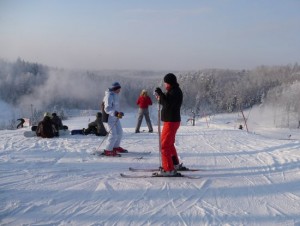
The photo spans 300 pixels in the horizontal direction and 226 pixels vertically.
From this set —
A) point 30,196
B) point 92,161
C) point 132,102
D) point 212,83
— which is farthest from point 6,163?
point 212,83

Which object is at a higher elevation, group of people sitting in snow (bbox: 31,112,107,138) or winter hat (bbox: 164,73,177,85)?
winter hat (bbox: 164,73,177,85)

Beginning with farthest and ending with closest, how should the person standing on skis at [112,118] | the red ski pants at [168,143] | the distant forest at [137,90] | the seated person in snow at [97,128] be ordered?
the distant forest at [137,90] < the seated person in snow at [97,128] < the person standing on skis at [112,118] < the red ski pants at [168,143]

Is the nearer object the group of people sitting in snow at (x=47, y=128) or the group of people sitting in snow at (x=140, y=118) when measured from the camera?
the group of people sitting in snow at (x=140, y=118)

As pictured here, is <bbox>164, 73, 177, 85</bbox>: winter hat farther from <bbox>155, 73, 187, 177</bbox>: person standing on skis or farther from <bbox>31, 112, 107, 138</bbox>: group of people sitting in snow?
<bbox>31, 112, 107, 138</bbox>: group of people sitting in snow

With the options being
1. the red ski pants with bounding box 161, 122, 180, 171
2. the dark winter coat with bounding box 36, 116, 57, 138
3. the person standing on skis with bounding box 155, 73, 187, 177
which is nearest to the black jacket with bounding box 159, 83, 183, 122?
the person standing on skis with bounding box 155, 73, 187, 177

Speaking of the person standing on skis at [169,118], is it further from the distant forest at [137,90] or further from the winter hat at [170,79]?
the distant forest at [137,90]

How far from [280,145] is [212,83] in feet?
441

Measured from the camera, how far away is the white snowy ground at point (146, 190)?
5.62 meters

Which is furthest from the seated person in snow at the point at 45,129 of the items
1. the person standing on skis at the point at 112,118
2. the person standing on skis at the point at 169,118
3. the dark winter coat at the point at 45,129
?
the person standing on skis at the point at 169,118

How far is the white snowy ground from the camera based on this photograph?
5.62 metres

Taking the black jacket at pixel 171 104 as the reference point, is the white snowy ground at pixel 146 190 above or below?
below

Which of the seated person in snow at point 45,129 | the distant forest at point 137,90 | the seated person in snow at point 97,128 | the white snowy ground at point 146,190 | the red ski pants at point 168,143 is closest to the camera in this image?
the white snowy ground at point 146,190

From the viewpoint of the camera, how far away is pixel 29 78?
15738 cm

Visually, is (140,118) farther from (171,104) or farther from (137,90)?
(137,90)
